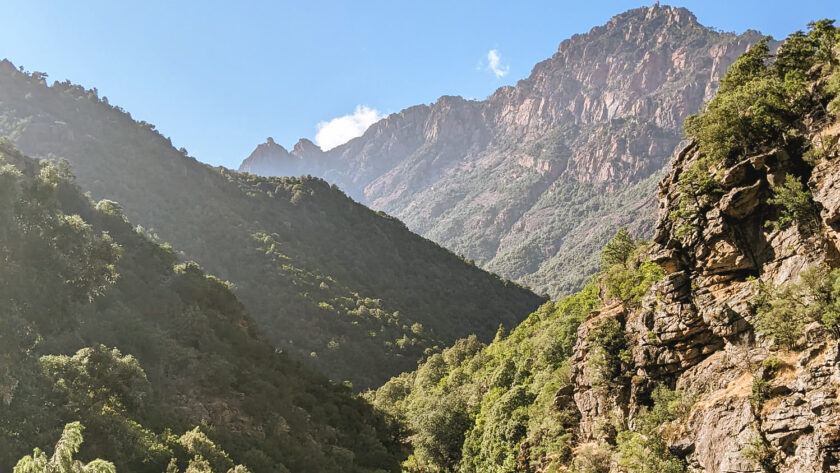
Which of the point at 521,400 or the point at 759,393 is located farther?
the point at 521,400

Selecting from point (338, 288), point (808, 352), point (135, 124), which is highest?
point (135, 124)

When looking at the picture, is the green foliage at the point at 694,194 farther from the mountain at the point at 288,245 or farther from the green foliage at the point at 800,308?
the mountain at the point at 288,245

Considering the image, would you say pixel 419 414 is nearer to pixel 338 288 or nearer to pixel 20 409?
pixel 20 409

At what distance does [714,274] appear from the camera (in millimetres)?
27562

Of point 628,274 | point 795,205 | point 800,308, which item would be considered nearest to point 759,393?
point 800,308

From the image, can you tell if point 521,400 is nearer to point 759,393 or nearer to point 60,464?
point 759,393

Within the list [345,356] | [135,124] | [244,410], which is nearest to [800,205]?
[244,410]

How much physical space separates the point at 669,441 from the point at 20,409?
36211 millimetres

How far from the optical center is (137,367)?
36.2 m

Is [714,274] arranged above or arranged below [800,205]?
below

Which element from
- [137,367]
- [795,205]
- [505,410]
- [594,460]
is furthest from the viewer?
[505,410]

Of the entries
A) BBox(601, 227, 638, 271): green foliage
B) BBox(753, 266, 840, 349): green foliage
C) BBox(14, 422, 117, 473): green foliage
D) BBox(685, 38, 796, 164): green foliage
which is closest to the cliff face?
BBox(753, 266, 840, 349): green foliage

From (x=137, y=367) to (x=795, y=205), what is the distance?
4291 cm

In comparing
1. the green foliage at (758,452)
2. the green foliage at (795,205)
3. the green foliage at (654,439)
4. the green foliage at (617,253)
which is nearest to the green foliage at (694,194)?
the green foliage at (795,205)
